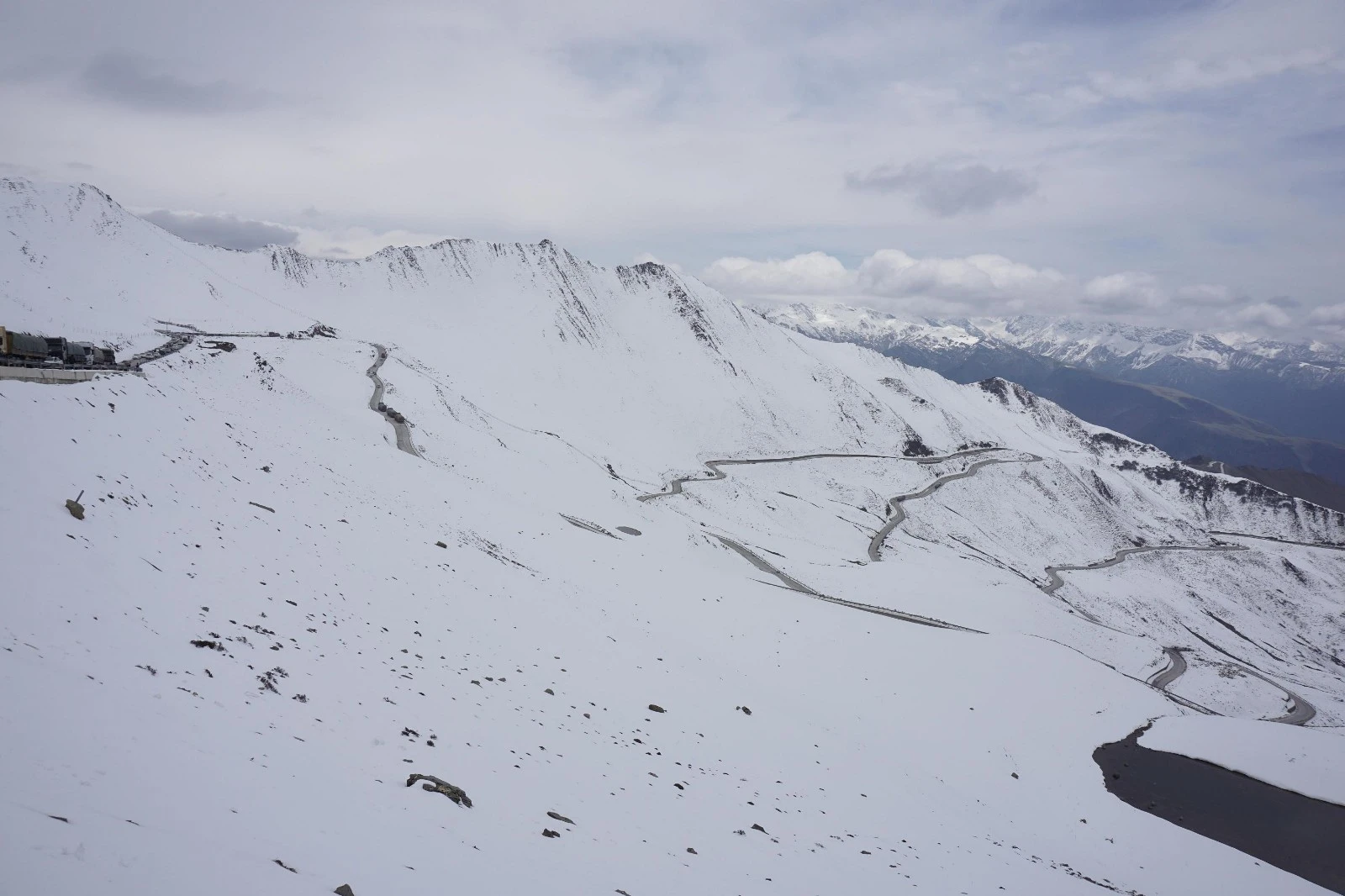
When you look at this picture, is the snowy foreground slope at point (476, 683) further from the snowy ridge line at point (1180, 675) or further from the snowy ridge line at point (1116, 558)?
the snowy ridge line at point (1116, 558)

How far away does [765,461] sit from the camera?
118 m

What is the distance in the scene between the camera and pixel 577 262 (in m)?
161

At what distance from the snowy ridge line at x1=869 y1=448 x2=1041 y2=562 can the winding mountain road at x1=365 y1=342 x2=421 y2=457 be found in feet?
170

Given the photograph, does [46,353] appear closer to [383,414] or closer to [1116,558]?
[383,414]

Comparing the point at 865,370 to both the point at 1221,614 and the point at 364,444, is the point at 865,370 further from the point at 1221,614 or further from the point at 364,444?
the point at 364,444

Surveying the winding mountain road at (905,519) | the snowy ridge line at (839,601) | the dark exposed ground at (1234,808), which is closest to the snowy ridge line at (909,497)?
the winding mountain road at (905,519)

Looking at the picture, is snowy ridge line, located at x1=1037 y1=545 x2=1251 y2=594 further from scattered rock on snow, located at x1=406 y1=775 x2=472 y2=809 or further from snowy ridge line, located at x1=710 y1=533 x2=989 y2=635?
scattered rock on snow, located at x1=406 y1=775 x2=472 y2=809

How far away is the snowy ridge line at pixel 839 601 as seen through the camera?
151 feet

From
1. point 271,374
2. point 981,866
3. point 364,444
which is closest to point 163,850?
point 981,866

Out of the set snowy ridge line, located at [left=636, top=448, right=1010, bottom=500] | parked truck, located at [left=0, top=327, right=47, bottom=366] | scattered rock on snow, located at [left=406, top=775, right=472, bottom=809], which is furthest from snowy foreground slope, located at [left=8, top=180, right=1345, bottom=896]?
snowy ridge line, located at [left=636, top=448, right=1010, bottom=500]

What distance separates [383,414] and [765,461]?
74659 mm

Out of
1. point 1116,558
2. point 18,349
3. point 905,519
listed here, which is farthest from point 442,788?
point 1116,558

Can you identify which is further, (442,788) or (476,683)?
(476,683)

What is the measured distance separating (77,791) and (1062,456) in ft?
654
